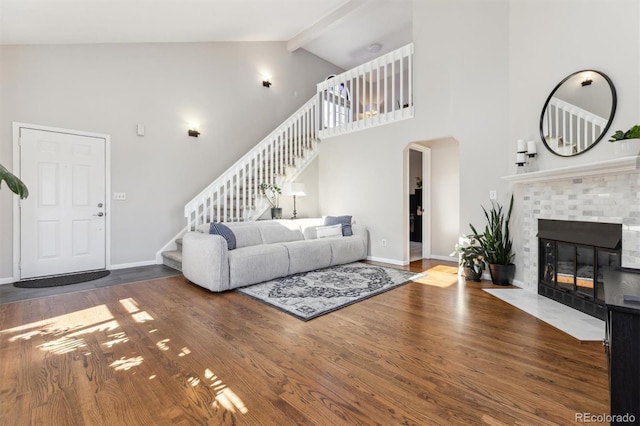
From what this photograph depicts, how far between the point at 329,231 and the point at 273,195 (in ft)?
4.47

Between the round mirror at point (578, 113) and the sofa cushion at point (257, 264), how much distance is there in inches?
131

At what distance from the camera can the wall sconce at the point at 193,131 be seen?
5.19 meters

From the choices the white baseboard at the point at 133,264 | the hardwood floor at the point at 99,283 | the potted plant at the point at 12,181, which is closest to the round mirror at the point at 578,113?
the potted plant at the point at 12,181

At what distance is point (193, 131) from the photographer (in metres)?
5.22

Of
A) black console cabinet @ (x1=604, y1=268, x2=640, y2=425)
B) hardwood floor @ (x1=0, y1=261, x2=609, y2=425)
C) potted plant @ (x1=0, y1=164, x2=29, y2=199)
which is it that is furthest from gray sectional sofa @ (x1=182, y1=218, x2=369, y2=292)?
black console cabinet @ (x1=604, y1=268, x2=640, y2=425)

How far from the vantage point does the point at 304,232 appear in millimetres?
4820

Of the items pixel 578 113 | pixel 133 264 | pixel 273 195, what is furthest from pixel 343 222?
pixel 133 264

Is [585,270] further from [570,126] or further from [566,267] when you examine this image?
[570,126]

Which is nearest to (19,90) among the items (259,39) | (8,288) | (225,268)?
(8,288)

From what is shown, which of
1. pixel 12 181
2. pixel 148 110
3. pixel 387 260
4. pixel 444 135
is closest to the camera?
pixel 12 181

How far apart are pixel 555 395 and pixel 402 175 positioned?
3.67m

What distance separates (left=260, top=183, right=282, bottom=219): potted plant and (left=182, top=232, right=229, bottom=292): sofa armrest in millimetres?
1926

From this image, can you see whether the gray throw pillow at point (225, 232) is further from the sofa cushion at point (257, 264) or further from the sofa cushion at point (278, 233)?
the sofa cushion at point (278, 233)

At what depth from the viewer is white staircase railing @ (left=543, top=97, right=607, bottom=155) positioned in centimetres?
274
